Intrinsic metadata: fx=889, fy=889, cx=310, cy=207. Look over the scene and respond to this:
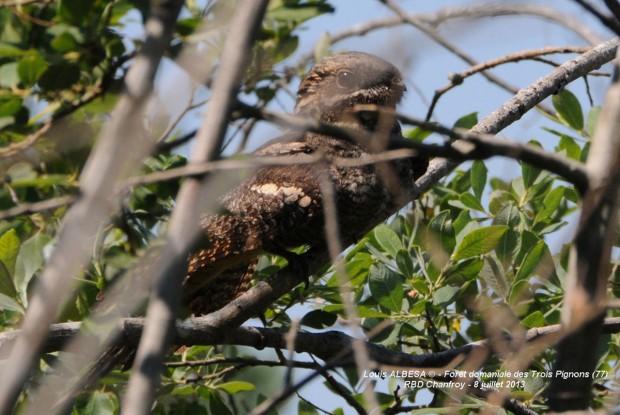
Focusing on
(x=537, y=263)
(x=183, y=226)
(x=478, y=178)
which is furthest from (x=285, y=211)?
(x=183, y=226)

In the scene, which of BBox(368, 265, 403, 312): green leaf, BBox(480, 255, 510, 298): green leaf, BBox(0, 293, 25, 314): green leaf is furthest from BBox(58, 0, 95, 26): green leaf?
BBox(480, 255, 510, 298): green leaf

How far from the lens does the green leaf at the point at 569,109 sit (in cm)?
380

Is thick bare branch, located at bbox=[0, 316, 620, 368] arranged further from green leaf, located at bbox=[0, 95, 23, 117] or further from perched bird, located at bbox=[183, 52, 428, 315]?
green leaf, located at bbox=[0, 95, 23, 117]

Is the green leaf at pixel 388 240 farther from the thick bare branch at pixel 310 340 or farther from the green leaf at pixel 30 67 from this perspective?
the green leaf at pixel 30 67

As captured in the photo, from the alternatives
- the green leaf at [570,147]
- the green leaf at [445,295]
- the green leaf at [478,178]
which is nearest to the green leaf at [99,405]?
the green leaf at [445,295]

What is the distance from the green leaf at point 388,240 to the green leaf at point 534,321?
0.54 m

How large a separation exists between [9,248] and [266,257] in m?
1.25

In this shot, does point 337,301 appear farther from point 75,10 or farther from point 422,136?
point 75,10

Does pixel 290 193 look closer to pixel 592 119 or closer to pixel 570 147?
pixel 570 147

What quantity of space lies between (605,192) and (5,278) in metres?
2.08

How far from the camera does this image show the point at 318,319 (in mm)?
3412

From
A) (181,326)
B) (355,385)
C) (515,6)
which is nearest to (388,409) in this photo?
(355,385)

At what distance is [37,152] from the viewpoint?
9.49 ft

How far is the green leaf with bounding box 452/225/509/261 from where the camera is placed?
3186 millimetres
